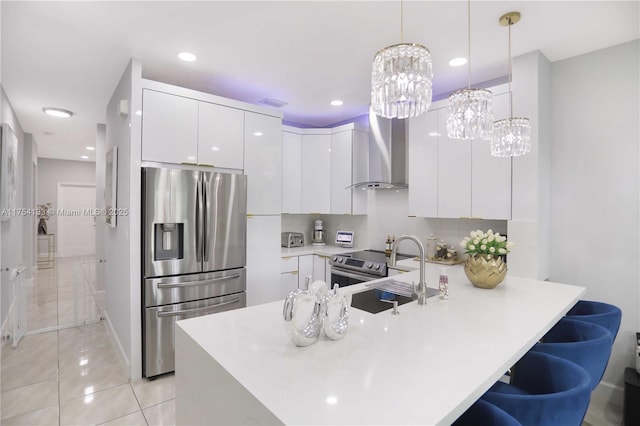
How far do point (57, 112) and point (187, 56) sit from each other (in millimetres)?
2762

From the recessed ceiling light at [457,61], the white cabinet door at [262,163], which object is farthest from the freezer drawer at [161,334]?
the recessed ceiling light at [457,61]

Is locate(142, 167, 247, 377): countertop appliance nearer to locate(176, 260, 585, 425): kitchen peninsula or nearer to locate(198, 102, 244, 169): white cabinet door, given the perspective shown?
locate(198, 102, 244, 169): white cabinet door

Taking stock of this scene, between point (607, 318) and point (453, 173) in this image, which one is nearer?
point (607, 318)

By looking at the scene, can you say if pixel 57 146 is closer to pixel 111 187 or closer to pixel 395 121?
pixel 111 187

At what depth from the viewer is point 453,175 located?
118 inches

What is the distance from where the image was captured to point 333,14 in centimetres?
202

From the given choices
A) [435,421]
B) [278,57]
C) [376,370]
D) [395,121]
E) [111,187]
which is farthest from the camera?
[395,121]

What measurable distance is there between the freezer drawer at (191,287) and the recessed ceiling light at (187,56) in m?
1.79

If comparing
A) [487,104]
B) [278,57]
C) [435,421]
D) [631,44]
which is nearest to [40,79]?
[278,57]

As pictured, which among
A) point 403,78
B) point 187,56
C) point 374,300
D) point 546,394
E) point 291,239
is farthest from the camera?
point 291,239

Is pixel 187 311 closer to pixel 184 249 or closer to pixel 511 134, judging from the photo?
pixel 184 249

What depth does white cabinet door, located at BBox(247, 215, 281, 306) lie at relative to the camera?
3.28m

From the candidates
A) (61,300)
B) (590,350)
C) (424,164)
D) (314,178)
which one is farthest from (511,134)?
(61,300)

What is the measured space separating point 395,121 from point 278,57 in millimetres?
1558
